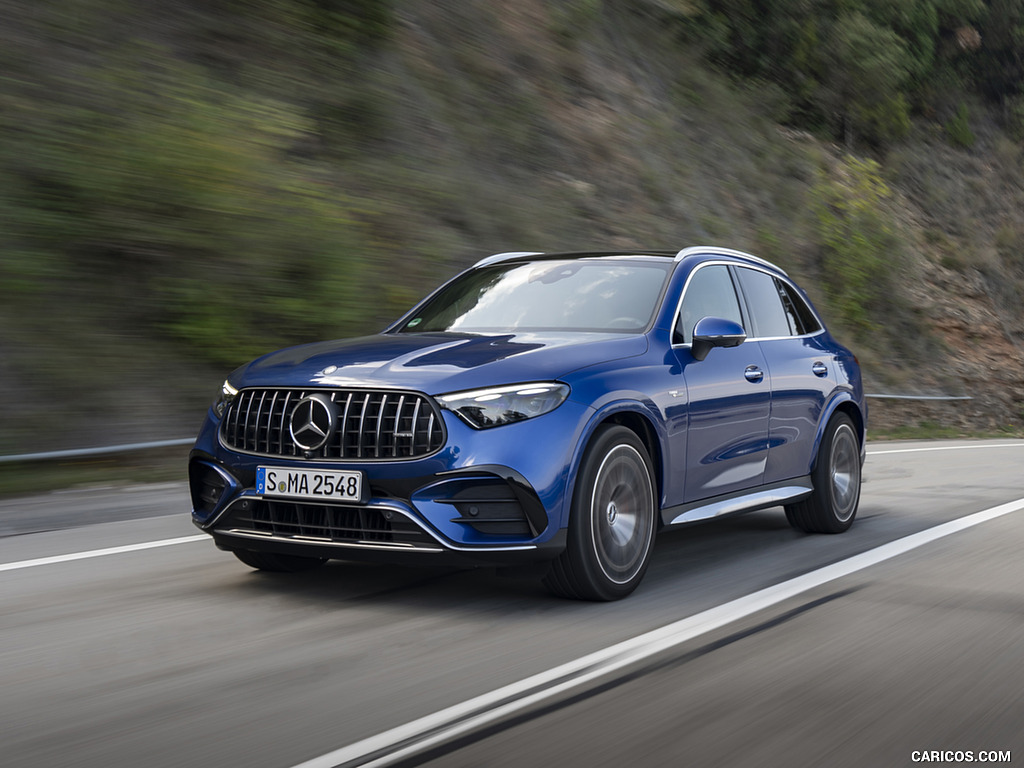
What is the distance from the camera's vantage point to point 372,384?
198 inches

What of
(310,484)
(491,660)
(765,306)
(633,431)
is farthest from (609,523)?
(765,306)

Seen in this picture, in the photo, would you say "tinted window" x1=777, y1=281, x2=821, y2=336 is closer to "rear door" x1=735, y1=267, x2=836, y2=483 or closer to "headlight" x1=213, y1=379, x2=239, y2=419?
"rear door" x1=735, y1=267, x2=836, y2=483

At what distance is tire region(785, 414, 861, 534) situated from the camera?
295 inches

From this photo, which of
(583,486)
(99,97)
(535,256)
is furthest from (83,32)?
(583,486)

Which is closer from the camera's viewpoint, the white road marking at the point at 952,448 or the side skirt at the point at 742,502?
the side skirt at the point at 742,502

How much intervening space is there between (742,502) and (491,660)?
2490 mm

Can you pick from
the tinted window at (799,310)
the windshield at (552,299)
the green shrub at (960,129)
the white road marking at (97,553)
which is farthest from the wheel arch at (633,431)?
the green shrub at (960,129)

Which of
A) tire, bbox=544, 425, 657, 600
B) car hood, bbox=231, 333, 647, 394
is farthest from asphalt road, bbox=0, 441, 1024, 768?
car hood, bbox=231, 333, 647, 394

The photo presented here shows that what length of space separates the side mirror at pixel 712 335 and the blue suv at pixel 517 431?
0.01 metres

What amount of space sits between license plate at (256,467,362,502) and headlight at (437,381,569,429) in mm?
488

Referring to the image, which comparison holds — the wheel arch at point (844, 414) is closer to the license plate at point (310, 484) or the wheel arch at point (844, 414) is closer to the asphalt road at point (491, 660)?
the asphalt road at point (491, 660)

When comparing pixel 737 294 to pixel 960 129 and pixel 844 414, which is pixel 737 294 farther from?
pixel 960 129

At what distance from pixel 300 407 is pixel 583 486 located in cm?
124

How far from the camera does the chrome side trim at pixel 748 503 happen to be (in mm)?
6008
